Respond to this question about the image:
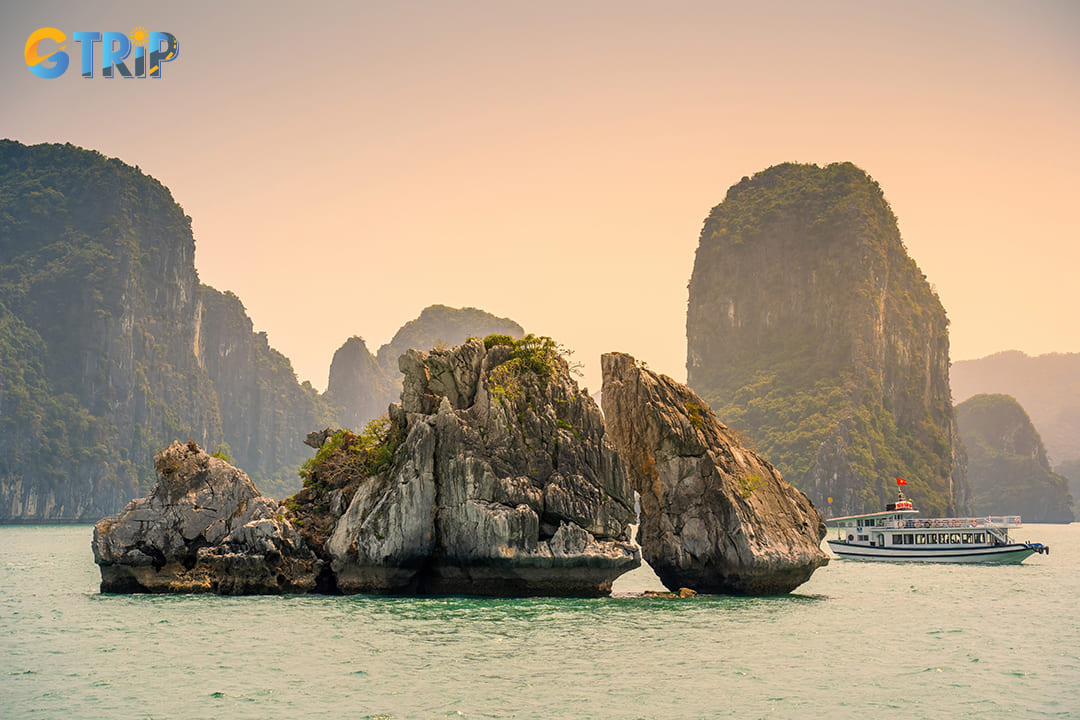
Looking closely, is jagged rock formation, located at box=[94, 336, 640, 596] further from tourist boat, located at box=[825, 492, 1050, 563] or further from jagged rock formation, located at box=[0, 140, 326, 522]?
jagged rock formation, located at box=[0, 140, 326, 522]

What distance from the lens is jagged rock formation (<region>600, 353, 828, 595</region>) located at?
3334 cm

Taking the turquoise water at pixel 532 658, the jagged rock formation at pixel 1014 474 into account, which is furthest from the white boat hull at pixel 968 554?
the jagged rock formation at pixel 1014 474

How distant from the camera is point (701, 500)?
113 feet

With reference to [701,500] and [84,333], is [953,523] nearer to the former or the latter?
[701,500]

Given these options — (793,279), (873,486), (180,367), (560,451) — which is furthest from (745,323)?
(560,451)

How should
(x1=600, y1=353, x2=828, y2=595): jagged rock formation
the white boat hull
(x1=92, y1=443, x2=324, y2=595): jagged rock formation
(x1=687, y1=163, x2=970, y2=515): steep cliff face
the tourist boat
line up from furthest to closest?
(x1=687, y1=163, x2=970, y2=515): steep cliff face → the tourist boat → the white boat hull → (x1=600, y1=353, x2=828, y2=595): jagged rock formation → (x1=92, y1=443, x2=324, y2=595): jagged rock formation

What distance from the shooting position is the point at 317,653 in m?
22.8

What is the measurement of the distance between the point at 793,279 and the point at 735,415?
2471cm

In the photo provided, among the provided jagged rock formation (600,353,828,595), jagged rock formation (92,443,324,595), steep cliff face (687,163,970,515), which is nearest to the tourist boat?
jagged rock formation (600,353,828,595)

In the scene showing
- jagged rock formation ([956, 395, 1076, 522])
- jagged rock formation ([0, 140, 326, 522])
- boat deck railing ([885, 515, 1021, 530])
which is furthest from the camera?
jagged rock formation ([956, 395, 1076, 522])

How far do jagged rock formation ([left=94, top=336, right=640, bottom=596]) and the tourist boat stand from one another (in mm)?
29555

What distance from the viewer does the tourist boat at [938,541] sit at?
54906mm

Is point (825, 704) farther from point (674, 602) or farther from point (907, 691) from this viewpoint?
point (674, 602)

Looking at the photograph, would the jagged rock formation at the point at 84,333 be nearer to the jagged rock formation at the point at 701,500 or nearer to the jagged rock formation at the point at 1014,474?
the jagged rock formation at the point at 701,500
